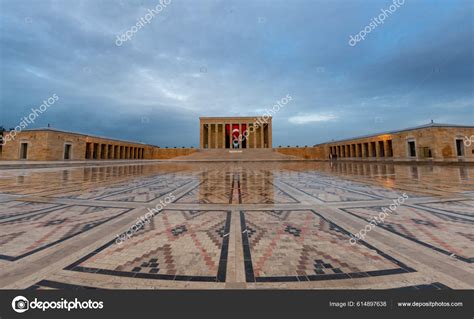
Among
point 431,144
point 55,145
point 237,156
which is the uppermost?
point 55,145

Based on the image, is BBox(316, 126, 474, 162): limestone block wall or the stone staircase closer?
BBox(316, 126, 474, 162): limestone block wall

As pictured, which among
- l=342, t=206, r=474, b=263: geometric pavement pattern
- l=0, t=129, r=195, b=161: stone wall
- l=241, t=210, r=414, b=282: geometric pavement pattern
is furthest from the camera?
l=0, t=129, r=195, b=161: stone wall

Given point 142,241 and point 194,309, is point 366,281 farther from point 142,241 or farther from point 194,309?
point 142,241

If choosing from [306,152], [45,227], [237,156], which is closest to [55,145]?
[237,156]

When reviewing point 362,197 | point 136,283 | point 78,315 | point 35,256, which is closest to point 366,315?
point 136,283

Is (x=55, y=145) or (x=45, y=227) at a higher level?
(x=55, y=145)

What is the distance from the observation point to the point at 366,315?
1.63m

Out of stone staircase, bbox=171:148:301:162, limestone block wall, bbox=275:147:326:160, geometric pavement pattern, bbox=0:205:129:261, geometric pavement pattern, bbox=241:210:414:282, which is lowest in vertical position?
geometric pavement pattern, bbox=241:210:414:282

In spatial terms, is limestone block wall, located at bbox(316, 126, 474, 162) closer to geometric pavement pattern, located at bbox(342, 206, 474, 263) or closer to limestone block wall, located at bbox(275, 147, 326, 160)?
limestone block wall, located at bbox(275, 147, 326, 160)

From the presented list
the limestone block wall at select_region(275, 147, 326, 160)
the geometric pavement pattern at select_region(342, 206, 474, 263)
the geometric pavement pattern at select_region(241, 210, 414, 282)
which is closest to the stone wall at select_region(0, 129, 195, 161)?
the geometric pavement pattern at select_region(241, 210, 414, 282)

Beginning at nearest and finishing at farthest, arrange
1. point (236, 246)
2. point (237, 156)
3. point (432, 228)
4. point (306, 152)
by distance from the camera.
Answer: point (236, 246)
point (432, 228)
point (237, 156)
point (306, 152)

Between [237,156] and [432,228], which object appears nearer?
[432,228]

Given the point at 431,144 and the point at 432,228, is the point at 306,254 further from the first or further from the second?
the point at 431,144

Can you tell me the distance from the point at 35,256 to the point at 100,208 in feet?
7.24
